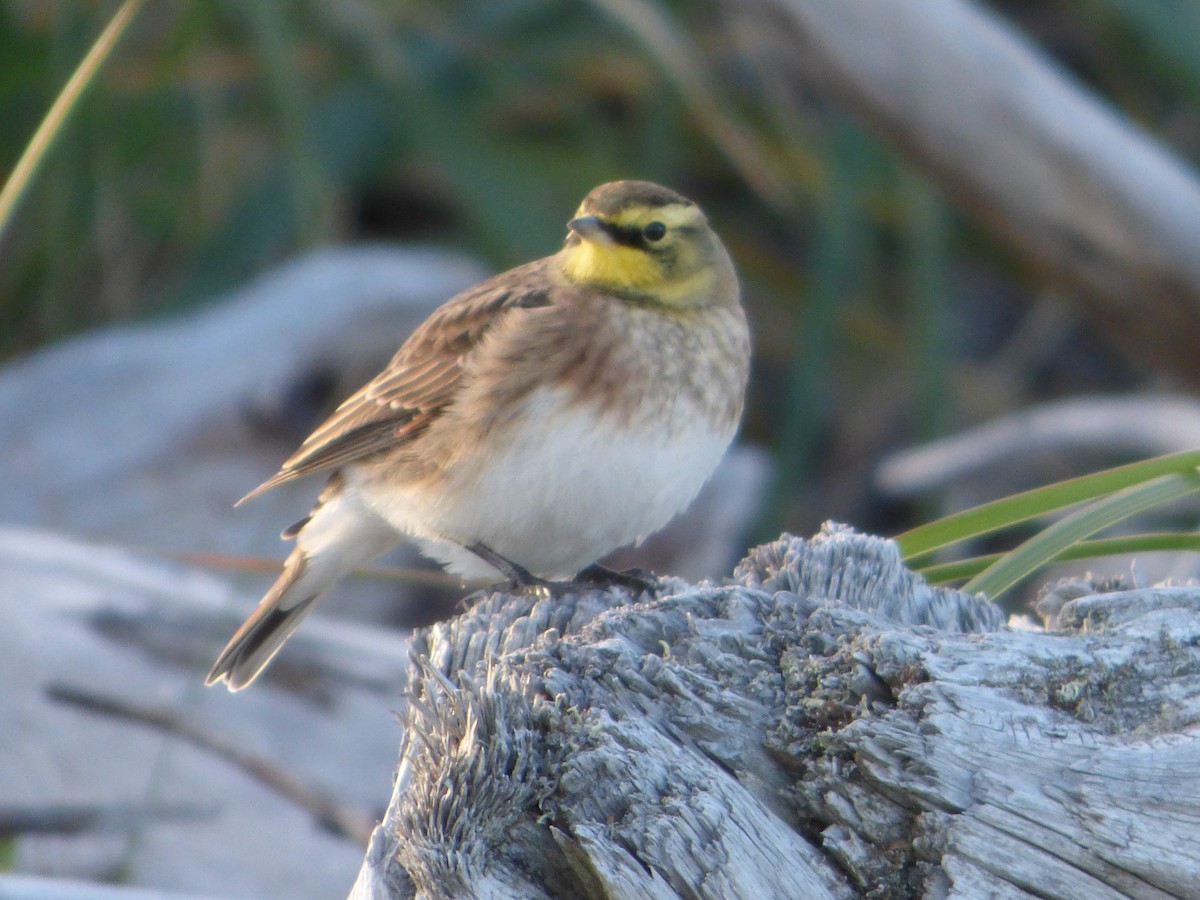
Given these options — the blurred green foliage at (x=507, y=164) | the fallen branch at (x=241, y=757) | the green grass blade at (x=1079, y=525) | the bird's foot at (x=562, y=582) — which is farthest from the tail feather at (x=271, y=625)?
the blurred green foliage at (x=507, y=164)

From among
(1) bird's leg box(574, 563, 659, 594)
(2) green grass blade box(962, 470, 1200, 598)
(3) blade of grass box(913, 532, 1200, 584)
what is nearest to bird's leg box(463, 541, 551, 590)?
(1) bird's leg box(574, 563, 659, 594)

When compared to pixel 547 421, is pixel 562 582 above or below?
below

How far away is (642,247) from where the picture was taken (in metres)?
3.66

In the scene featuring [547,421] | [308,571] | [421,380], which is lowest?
[308,571]

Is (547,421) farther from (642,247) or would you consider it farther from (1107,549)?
(1107,549)

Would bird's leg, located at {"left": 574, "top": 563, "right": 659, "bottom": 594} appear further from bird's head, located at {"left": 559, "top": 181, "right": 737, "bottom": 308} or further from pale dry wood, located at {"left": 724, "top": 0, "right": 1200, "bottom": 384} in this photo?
pale dry wood, located at {"left": 724, "top": 0, "right": 1200, "bottom": 384}

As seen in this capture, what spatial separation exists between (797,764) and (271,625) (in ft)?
7.28

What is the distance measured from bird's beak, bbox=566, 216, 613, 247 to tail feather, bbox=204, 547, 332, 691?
1.10 meters

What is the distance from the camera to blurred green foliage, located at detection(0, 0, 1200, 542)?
7.09 m

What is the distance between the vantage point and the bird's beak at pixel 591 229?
353 cm

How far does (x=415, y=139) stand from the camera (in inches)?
304

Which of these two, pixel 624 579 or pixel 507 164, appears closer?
pixel 624 579

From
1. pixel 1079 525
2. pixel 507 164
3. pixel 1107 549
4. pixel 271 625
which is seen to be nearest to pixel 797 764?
pixel 1079 525

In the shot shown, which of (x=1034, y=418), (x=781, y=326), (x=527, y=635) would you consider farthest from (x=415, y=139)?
(x=527, y=635)
